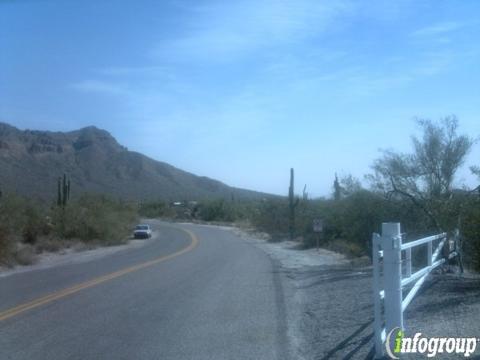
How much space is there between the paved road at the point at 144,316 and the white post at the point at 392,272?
163 centimetres

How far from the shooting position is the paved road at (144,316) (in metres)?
9.90

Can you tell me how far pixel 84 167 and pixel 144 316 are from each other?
122 metres

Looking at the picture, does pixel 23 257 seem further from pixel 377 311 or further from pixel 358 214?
pixel 377 311

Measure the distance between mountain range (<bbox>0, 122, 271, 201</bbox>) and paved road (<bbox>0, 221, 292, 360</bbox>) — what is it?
73725 mm

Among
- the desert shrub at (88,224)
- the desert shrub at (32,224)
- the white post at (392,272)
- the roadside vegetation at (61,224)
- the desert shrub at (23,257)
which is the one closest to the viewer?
the white post at (392,272)

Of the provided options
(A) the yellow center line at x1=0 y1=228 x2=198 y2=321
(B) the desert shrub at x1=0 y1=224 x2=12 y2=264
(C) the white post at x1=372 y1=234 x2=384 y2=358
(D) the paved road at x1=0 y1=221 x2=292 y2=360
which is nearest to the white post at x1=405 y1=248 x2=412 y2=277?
(C) the white post at x1=372 y1=234 x2=384 y2=358

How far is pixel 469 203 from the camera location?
1741cm

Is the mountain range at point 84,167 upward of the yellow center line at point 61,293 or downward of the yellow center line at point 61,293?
upward

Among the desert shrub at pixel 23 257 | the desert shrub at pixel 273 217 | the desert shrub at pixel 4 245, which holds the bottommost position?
the desert shrub at pixel 23 257

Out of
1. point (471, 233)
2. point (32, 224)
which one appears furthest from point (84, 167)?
point (471, 233)

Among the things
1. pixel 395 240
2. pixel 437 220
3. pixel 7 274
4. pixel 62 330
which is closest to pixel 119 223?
pixel 7 274

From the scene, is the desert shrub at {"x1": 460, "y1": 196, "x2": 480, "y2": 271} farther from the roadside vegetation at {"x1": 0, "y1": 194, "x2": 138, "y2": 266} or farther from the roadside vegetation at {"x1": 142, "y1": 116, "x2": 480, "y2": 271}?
the roadside vegetation at {"x1": 0, "y1": 194, "x2": 138, "y2": 266}

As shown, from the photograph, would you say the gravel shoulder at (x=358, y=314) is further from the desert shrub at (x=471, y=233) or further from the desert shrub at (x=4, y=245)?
the desert shrub at (x=4, y=245)

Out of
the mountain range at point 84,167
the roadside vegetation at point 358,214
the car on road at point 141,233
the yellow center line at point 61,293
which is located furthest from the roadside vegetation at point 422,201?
the mountain range at point 84,167
